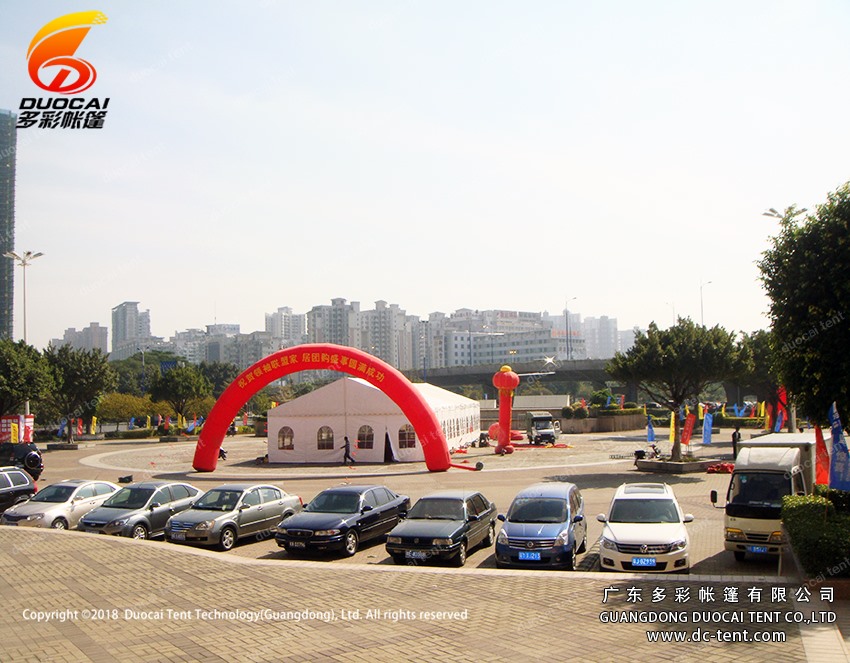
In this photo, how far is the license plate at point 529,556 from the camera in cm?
1320

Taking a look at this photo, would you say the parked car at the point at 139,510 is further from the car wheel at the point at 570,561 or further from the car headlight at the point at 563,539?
the car wheel at the point at 570,561

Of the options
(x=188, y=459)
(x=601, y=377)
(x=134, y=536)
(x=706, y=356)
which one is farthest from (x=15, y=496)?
(x=601, y=377)

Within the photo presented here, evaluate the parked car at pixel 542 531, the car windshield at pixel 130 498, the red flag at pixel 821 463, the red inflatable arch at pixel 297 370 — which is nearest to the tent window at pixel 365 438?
the red inflatable arch at pixel 297 370

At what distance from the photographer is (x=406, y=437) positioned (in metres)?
37.1

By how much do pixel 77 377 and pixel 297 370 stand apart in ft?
93.5

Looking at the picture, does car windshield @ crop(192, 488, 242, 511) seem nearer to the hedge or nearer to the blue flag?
the hedge

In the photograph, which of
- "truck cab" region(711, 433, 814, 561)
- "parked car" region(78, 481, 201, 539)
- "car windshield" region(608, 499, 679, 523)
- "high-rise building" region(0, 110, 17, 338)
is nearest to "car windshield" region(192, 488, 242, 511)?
"parked car" region(78, 481, 201, 539)

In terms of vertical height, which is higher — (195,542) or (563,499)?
(563,499)

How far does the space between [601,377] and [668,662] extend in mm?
91212

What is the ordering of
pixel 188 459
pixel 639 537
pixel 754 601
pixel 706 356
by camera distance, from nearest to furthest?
pixel 754 601 → pixel 639 537 → pixel 706 356 → pixel 188 459

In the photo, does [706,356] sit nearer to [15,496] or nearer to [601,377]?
[15,496]

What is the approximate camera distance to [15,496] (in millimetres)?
22000

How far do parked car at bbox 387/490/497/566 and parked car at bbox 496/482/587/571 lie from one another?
2.71 ft

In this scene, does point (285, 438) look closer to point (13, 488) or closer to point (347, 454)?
point (347, 454)
